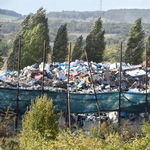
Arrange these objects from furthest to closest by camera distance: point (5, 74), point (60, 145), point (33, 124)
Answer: point (5, 74), point (33, 124), point (60, 145)

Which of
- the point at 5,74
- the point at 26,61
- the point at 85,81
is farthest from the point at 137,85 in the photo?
the point at 26,61

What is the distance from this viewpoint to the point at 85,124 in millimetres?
8977

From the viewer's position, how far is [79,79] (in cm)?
1291

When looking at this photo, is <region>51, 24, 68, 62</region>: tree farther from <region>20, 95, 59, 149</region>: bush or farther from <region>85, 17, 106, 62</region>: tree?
<region>20, 95, 59, 149</region>: bush

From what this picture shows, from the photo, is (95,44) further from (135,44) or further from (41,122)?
(41,122)

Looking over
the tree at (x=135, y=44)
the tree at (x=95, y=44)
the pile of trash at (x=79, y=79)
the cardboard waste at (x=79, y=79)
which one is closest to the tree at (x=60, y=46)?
the tree at (x=95, y=44)

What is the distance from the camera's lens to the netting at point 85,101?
328 inches

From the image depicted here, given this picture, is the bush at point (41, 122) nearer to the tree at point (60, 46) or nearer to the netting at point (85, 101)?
the netting at point (85, 101)

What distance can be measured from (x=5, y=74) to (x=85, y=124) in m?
7.32

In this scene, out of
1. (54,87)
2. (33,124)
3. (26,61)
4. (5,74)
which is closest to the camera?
(33,124)

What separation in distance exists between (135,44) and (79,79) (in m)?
16.6

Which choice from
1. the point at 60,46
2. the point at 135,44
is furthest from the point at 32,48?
the point at 135,44

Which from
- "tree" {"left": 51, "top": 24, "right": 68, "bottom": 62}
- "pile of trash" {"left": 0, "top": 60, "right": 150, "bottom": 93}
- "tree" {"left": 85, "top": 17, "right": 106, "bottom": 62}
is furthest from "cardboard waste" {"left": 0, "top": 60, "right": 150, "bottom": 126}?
"tree" {"left": 85, "top": 17, "right": 106, "bottom": 62}

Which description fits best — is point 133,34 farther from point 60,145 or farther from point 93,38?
point 60,145
